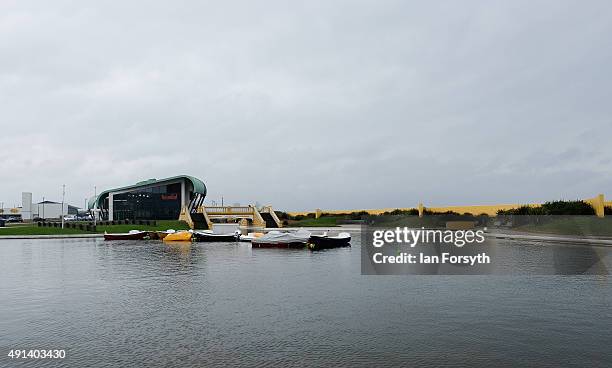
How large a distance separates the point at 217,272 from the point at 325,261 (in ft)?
29.4

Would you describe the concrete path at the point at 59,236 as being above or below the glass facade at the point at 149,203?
Answer: below

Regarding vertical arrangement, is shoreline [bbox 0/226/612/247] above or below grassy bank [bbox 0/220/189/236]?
below

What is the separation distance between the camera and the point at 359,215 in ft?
373

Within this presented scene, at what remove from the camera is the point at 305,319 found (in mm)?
14359

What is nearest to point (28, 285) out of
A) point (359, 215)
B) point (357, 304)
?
point (357, 304)

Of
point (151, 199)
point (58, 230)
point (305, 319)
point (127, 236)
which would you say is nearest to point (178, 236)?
point (127, 236)

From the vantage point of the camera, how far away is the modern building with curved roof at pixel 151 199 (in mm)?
107062

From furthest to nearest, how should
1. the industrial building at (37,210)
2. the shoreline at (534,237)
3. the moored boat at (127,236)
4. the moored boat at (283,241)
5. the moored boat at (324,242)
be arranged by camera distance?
the industrial building at (37,210)
the moored boat at (127,236)
the moored boat at (283,241)
the moored boat at (324,242)
the shoreline at (534,237)

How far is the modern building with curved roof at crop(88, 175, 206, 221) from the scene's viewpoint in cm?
10706

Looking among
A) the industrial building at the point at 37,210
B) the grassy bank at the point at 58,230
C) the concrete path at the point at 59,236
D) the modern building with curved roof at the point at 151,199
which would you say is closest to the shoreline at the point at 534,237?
the concrete path at the point at 59,236

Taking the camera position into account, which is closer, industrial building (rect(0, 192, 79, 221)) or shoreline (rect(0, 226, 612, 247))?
shoreline (rect(0, 226, 612, 247))

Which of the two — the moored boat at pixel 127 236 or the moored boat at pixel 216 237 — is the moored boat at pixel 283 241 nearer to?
the moored boat at pixel 216 237

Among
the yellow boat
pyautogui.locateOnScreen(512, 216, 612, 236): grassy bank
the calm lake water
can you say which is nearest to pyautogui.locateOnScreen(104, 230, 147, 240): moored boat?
the yellow boat

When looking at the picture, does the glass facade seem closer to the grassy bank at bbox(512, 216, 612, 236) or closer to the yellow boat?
the yellow boat
